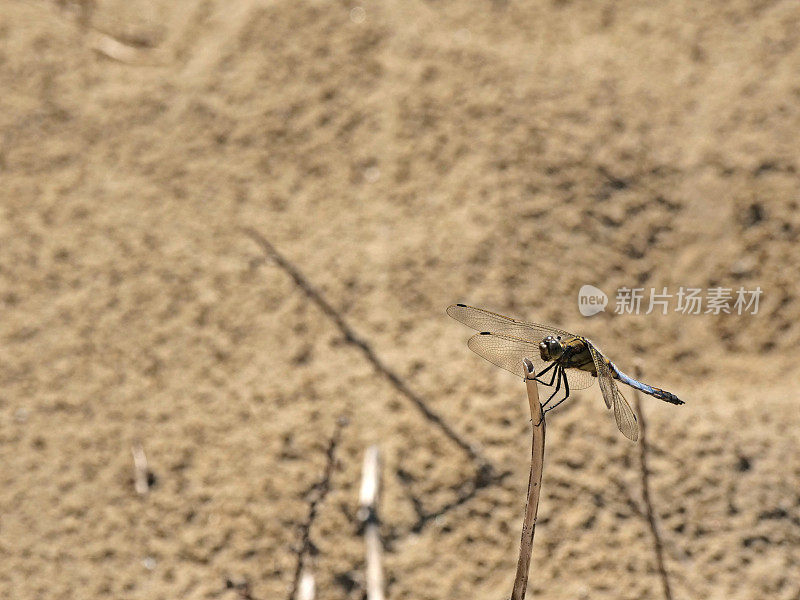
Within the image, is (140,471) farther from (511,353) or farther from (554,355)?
(554,355)

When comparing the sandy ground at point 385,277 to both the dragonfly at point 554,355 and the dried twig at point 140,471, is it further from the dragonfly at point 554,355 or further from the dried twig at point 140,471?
the dragonfly at point 554,355

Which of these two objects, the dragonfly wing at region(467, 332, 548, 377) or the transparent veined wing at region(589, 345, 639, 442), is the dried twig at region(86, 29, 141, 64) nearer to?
the dragonfly wing at region(467, 332, 548, 377)

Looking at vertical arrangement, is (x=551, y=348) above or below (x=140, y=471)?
above

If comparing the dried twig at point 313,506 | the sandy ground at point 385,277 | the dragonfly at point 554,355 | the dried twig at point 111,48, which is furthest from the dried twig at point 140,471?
the dried twig at point 111,48

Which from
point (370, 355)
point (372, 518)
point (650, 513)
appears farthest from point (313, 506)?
point (650, 513)

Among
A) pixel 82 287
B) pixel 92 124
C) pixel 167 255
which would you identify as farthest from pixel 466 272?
pixel 92 124

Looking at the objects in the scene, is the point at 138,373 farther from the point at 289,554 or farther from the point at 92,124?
the point at 92,124

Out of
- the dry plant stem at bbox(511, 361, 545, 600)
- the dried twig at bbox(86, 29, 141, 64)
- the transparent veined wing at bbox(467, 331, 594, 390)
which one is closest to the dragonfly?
the transparent veined wing at bbox(467, 331, 594, 390)
